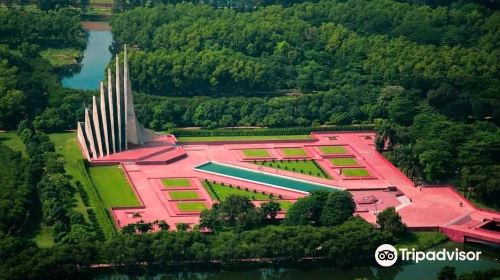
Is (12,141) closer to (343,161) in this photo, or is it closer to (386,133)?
(343,161)

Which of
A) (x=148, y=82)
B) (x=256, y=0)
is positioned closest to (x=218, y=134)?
(x=148, y=82)

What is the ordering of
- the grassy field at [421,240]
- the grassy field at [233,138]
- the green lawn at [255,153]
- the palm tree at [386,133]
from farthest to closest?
the grassy field at [233,138] → the palm tree at [386,133] → the green lawn at [255,153] → the grassy field at [421,240]

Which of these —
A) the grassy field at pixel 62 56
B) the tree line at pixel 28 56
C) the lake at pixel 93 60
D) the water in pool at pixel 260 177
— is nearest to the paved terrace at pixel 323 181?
the water in pool at pixel 260 177

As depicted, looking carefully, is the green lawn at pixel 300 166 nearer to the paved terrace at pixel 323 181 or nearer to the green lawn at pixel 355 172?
the paved terrace at pixel 323 181

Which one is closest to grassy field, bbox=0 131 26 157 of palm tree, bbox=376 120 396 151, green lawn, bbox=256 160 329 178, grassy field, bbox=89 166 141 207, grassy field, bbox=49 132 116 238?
grassy field, bbox=49 132 116 238

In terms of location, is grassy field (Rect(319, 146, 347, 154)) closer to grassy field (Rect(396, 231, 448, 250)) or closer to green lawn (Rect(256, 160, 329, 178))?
green lawn (Rect(256, 160, 329, 178))

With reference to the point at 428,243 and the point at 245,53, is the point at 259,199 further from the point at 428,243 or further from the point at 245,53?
the point at 245,53
